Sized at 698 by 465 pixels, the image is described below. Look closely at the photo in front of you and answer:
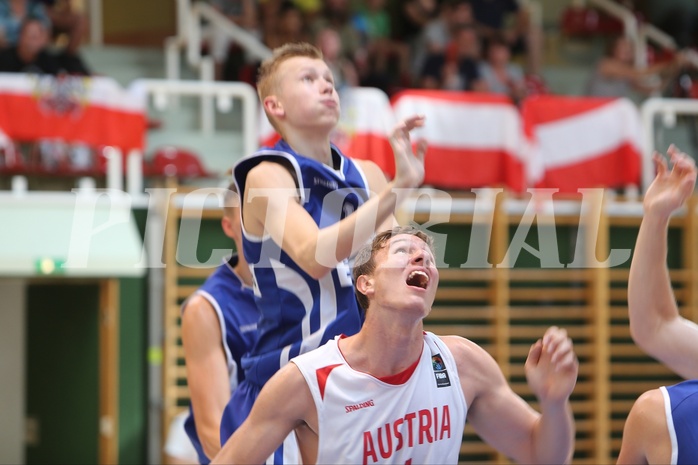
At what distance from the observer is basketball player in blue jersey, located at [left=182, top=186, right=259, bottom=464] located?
157 inches

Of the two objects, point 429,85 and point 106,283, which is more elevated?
point 429,85

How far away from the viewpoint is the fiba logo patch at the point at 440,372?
3.06 meters

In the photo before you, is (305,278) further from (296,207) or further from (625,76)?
(625,76)

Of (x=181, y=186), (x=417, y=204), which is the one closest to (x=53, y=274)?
(x=181, y=186)

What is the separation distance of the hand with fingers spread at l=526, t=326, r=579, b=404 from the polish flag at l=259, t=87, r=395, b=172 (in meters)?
5.68

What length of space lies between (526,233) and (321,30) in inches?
133

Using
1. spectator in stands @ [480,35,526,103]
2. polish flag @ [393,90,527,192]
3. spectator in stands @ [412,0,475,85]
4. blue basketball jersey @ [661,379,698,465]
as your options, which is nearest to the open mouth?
blue basketball jersey @ [661,379,698,465]

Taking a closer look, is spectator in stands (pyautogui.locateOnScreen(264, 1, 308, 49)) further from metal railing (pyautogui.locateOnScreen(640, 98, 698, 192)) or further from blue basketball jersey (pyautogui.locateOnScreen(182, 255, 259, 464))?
blue basketball jersey (pyautogui.locateOnScreen(182, 255, 259, 464))

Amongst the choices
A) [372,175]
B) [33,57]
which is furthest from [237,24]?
[372,175]

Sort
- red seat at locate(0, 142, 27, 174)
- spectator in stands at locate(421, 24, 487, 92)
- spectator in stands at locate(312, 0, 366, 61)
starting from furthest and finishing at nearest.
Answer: spectator in stands at locate(312, 0, 366, 61)
spectator in stands at locate(421, 24, 487, 92)
red seat at locate(0, 142, 27, 174)

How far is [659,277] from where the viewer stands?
293 centimetres

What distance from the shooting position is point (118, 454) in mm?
8367

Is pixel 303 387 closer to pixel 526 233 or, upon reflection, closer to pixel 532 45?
pixel 526 233

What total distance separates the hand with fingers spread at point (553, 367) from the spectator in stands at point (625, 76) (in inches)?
343
